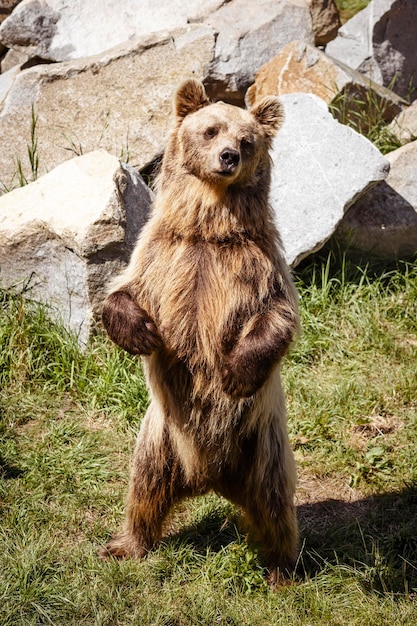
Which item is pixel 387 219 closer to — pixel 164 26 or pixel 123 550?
pixel 164 26

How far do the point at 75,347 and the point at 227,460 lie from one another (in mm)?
1914

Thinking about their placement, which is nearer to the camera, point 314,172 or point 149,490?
point 149,490

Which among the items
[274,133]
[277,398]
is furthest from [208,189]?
[277,398]

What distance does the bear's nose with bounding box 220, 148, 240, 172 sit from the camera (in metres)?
4.04

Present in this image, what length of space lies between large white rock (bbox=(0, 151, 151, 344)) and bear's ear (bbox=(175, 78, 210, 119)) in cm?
149

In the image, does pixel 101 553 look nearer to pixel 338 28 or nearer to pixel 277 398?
pixel 277 398

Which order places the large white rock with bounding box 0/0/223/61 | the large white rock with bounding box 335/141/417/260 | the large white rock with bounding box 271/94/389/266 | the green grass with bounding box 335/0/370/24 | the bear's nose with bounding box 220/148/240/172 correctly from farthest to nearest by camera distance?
the green grass with bounding box 335/0/370/24 < the large white rock with bounding box 0/0/223/61 < the large white rock with bounding box 335/141/417/260 < the large white rock with bounding box 271/94/389/266 < the bear's nose with bounding box 220/148/240/172

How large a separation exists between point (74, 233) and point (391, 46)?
4299mm

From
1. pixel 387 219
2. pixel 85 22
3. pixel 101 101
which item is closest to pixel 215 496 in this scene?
pixel 387 219

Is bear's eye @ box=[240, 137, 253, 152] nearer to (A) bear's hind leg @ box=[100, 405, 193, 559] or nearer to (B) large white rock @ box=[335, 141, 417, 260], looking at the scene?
(A) bear's hind leg @ box=[100, 405, 193, 559]

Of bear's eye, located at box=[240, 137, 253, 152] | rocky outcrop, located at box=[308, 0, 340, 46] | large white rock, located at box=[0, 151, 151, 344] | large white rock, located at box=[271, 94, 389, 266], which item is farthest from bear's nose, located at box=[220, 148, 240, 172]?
rocky outcrop, located at box=[308, 0, 340, 46]

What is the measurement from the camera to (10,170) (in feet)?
23.9

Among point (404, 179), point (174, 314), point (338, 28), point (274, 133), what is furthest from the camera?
point (338, 28)

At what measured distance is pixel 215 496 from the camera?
5160 mm
